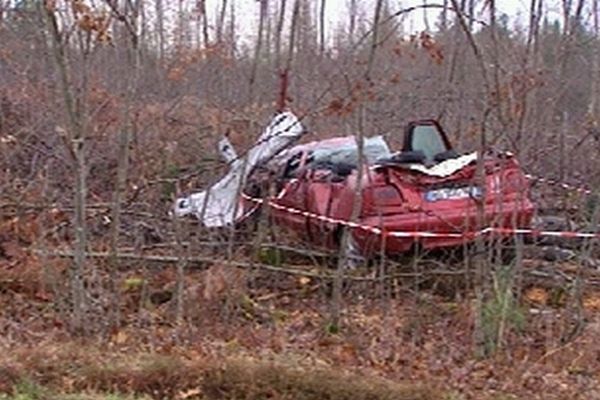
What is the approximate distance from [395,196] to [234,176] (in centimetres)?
158

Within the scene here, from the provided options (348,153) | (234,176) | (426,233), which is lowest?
(426,233)

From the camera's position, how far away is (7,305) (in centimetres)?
761

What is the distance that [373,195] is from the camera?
8.17 m

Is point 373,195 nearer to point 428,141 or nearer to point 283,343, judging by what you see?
point 428,141

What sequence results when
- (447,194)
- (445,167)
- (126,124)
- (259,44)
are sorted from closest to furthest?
(126,124) → (447,194) → (445,167) → (259,44)

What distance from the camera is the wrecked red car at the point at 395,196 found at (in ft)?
24.8

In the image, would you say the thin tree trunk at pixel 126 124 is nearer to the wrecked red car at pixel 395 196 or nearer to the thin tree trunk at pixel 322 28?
the wrecked red car at pixel 395 196

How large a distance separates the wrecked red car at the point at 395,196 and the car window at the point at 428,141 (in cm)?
5

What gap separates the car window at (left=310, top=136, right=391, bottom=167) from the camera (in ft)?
29.3

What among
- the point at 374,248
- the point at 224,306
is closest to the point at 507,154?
the point at 374,248

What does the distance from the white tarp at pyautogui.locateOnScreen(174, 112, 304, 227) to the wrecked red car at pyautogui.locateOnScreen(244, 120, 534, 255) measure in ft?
0.74

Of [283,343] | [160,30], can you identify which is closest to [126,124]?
[283,343]

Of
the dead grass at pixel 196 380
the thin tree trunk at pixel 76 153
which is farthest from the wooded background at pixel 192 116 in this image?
the dead grass at pixel 196 380

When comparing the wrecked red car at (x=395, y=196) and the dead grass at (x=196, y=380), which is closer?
the dead grass at (x=196, y=380)
